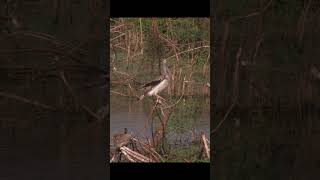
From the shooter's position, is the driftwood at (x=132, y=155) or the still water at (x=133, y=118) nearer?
the driftwood at (x=132, y=155)

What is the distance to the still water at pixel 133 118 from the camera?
8.98 meters

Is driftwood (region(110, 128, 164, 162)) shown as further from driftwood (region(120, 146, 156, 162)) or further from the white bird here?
the white bird

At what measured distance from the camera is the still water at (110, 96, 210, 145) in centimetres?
898

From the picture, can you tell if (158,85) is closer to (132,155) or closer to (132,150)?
(132,150)

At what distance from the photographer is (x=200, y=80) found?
9.34 m

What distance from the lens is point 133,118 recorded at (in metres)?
9.15
